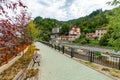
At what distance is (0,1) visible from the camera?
287 cm

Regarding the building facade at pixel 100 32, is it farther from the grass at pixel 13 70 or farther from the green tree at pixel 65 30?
the grass at pixel 13 70

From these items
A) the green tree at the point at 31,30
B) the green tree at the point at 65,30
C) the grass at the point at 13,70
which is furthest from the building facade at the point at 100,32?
the grass at the point at 13,70

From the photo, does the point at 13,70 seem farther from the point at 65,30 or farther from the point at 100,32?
the point at 65,30

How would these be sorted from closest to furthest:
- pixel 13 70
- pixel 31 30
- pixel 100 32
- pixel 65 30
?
pixel 13 70 < pixel 31 30 < pixel 100 32 < pixel 65 30

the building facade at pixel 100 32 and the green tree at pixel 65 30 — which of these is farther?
the green tree at pixel 65 30

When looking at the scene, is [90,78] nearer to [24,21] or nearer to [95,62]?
[95,62]

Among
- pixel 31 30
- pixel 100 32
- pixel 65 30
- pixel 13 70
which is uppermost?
pixel 65 30

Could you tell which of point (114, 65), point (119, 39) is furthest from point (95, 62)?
point (119, 39)

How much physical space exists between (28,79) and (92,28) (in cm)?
8686

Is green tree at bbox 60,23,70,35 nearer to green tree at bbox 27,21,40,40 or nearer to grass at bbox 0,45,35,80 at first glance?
green tree at bbox 27,21,40,40

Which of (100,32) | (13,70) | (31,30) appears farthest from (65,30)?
(13,70)

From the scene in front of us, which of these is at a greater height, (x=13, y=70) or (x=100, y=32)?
(x=100, y=32)

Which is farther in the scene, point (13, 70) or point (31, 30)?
point (31, 30)

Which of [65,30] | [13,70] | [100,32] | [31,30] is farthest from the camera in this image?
[65,30]
